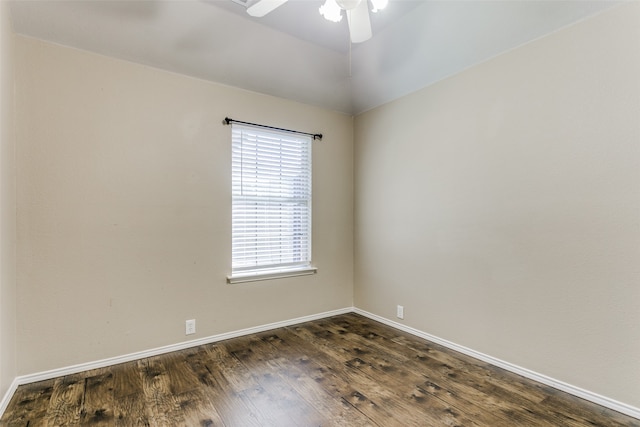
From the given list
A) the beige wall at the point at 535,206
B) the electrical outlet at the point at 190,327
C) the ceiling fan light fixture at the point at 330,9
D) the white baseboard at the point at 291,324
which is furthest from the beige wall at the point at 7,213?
the beige wall at the point at 535,206

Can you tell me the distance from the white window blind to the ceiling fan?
1.45 meters

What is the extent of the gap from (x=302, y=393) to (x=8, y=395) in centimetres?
190

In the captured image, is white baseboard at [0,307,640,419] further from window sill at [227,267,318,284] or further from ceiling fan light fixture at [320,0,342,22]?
ceiling fan light fixture at [320,0,342,22]

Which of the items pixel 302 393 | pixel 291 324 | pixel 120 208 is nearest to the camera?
pixel 302 393

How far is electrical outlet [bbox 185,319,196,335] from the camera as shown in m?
2.90

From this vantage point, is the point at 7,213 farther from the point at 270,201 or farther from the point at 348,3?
the point at 348,3

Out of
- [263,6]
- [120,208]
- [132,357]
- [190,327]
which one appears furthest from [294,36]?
[132,357]

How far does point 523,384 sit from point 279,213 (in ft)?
8.41

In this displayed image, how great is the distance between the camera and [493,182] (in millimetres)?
2562

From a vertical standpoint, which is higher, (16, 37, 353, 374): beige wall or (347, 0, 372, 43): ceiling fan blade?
(347, 0, 372, 43): ceiling fan blade

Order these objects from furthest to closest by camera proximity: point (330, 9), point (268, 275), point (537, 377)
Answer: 1. point (268, 275)
2. point (537, 377)
3. point (330, 9)

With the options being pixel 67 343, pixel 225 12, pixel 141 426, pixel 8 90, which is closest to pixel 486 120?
pixel 225 12

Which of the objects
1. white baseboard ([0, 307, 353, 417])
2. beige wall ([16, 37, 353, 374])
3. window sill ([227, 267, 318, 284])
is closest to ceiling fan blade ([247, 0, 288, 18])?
beige wall ([16, 37, 353, 374])

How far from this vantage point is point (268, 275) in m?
3.34
